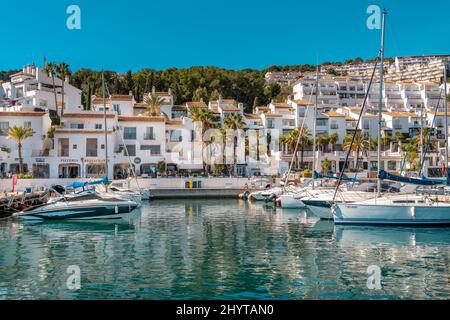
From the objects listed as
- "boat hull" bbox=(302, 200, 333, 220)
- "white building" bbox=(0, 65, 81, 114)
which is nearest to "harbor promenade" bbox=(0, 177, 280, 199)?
"boat hull" bbox=(302, 200, 333, 220)

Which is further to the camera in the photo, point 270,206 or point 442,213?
point 270,206

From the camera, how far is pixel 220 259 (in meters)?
21.0

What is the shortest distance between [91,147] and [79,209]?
29.7 metres

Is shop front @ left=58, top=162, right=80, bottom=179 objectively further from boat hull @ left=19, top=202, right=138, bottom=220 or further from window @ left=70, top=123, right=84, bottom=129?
boat hull @ left=19, top=202, right=138, bottom=220

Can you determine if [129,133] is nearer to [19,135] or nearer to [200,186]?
[200,186]

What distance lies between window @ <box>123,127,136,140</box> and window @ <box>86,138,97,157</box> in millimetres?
5644

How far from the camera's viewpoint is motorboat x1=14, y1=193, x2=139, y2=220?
3484cm

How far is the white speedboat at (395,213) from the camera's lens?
30.9 metres

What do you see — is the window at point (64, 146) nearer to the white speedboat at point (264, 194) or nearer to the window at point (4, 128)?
the window at point (4, 128)

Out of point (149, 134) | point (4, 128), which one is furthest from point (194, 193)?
point (4, 128)

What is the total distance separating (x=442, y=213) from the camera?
30984 millimetres

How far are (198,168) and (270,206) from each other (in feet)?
69.8
